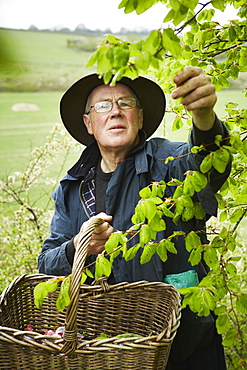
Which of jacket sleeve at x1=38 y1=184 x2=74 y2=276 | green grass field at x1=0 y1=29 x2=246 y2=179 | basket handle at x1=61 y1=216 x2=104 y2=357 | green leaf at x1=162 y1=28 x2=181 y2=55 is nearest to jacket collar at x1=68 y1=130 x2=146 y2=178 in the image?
jacket sleeve at x1=38 y1=184 x2=74 y2=276

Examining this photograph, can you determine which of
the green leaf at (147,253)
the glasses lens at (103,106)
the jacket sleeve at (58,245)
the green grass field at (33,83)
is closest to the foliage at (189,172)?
the green leaf at (147,253)

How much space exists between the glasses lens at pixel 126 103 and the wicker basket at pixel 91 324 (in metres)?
0.66

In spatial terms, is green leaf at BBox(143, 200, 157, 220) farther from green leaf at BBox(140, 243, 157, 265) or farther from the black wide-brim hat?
the black wide-brim hat

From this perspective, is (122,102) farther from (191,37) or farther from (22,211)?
(22,211)

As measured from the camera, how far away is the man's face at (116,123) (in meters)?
1.74

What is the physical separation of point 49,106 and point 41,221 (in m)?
1.79

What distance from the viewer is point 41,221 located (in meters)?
3.49

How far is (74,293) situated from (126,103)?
3.09ft

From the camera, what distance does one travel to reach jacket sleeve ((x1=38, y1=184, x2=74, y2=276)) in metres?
1.67

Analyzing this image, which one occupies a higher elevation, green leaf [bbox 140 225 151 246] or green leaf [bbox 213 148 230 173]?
green leaf [bbox 213 148 230 173]

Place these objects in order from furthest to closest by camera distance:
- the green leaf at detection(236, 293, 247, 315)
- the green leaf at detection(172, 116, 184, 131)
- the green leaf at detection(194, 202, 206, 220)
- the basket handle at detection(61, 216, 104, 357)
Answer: the green leaf at detection(172, 116, 184, 131), the green leaf at detection(194, 202, 206, 220), the green leaf at detection(236, 293, 247, 315), the basket handle at detection(61, 216, 104, 357)

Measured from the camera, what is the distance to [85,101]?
1.95 metres

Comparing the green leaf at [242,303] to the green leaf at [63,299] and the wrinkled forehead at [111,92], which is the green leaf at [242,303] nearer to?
the green leaf at [63,299]

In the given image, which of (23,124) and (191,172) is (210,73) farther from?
(23,124)
